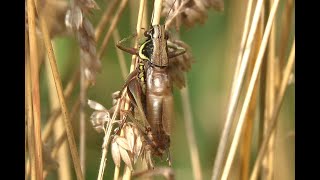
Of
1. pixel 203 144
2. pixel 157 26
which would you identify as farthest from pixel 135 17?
pixel 203 144

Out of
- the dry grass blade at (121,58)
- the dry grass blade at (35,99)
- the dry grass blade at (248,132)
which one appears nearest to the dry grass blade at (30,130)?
the dry grass blade at (35,99)

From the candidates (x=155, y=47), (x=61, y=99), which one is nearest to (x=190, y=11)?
(x=155, y=47)

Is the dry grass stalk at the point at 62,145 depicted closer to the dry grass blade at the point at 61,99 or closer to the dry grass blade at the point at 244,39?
the dry grass blade at the point at 61,99

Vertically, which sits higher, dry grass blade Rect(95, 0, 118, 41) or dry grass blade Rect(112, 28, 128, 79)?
dry grass blade Rect(95, 0, 118, 41)

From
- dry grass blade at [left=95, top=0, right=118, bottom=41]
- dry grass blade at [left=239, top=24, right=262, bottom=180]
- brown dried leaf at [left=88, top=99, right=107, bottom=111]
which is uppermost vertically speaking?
dry grass blade at [left=95, top=0, right=118, bottom=41]

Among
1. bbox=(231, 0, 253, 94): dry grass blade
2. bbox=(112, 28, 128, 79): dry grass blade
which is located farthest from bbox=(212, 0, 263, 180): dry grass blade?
bbox=(112, 28, 128, 79): dry grass blade

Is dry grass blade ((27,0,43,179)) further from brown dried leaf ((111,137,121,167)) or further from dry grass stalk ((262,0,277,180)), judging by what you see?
dry grass stalk ((262,0,277,180))

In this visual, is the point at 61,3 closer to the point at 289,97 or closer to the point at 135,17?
the point at 135,17
